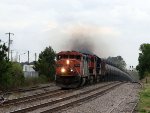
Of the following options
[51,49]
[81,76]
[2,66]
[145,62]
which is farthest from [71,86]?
[145,62]

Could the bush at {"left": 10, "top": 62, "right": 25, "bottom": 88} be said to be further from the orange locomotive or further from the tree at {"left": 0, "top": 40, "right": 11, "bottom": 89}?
the orange locomotive

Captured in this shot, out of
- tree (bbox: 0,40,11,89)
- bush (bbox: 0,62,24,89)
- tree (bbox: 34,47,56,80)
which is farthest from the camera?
tree (bbox: 34,47,56,80)

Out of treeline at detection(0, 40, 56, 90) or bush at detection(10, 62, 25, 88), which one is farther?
bush at detection(10, 62, 25, 88)

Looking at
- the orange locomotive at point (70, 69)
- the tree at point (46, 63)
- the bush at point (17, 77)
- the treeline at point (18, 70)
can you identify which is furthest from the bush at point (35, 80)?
the orange locomotive at point (70, 69)

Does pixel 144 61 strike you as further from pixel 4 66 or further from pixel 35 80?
pixel 4 66

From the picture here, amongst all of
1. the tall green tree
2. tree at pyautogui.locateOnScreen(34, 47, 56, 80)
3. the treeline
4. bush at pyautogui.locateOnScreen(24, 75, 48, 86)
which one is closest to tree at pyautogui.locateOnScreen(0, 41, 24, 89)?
the treeline

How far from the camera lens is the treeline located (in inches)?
1353

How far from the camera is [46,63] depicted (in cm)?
5406

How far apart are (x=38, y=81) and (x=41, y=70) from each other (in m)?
6.35

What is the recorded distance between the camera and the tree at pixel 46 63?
2138 inches

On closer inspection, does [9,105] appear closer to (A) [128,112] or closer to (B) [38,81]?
(A) [128,112]

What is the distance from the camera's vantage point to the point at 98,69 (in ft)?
152

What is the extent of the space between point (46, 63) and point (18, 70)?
373 inches

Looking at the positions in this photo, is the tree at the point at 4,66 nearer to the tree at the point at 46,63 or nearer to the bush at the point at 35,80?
the bush at the point at 35,80
